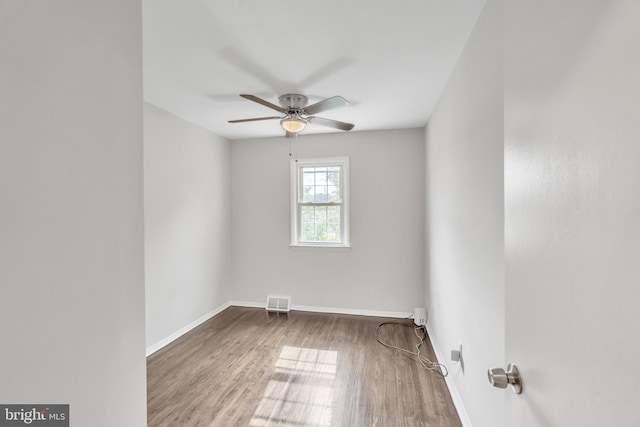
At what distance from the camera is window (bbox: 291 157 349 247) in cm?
416

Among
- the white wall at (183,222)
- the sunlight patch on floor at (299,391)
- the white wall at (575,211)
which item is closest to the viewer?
the white wall at (575,211)

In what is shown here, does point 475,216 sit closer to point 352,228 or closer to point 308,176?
point 352,228

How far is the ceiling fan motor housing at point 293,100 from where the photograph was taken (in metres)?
2.60

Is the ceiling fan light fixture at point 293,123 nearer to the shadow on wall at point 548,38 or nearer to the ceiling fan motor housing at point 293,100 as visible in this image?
the ceiling fan motor housing at point 293,100

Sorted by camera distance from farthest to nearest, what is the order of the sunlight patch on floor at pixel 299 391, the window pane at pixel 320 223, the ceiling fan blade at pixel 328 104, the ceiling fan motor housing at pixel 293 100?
the window pane at pixel 320 223 → the ceiling fan motor housing at pixel 293 100 → the ceiling fan blade at pixel 328 104 → the sunlight patch on floor at pixel 299 391

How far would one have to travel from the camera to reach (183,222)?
11.2 ft

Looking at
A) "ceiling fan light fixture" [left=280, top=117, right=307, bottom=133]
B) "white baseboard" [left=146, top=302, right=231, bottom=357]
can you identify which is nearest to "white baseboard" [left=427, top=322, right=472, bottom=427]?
"ceiling fan light fixture" [left=280, top=117, right=307, bottom=133]

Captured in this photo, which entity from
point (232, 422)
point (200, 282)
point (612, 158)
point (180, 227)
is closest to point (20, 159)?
point (612, 158)

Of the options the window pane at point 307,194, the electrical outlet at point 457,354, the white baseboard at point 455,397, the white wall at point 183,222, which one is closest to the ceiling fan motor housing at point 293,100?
the white wall at point 183,222

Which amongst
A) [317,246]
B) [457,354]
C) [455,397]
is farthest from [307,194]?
[455,397]

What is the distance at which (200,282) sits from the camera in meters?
3.73

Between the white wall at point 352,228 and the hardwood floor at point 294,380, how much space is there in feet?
1.91

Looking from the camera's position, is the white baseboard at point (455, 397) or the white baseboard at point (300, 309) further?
the white baseboard at point (300, 309)

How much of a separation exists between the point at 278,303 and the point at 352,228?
154 centimetres
